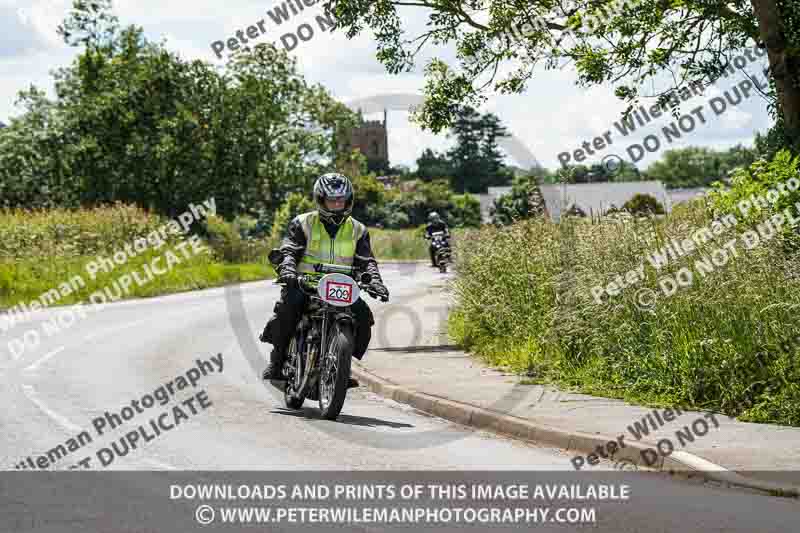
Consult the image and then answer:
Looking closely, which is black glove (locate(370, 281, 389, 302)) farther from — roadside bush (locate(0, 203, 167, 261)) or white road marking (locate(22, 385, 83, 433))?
roadside bush (locate(0, 203, 167, 261))

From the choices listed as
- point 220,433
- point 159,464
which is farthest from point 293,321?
point 159,464

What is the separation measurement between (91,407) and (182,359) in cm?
468

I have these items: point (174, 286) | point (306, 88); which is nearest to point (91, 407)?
point (174, 286)

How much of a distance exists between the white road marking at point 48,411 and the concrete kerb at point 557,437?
11.4 feet

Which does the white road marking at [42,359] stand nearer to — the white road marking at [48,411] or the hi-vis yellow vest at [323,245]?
the white road marking at [48,411]

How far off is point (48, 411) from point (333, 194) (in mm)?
3648

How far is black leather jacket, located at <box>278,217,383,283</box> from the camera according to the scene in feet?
36.8

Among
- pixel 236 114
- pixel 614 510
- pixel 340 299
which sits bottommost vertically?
pixel 614 510

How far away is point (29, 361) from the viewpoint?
54.8 feet

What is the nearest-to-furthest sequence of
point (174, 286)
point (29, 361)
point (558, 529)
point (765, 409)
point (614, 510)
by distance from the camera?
1. point (558, 529)
2. point (614, 510)
3. point (765, 409)
4. point (29, 361)
5. point (174, 286)

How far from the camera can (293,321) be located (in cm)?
1149

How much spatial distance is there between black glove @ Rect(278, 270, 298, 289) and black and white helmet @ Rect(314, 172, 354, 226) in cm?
66

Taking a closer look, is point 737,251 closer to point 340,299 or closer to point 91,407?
point 340,299

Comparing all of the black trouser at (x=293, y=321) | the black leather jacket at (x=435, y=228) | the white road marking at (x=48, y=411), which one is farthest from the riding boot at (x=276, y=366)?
the black leather jacket at (x=435, y=228)
